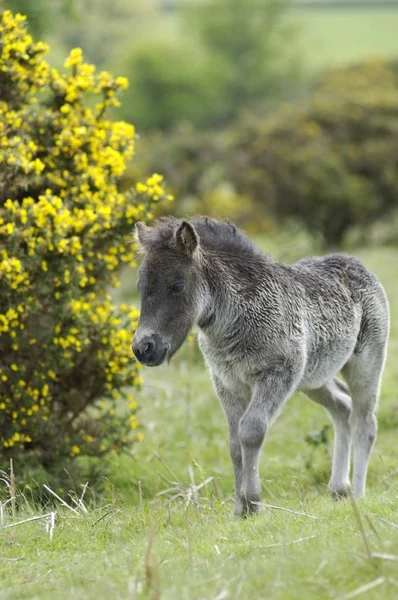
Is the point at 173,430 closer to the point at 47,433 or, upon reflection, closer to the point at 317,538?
the point at 47,433

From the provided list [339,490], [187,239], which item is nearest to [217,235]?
[187,239]

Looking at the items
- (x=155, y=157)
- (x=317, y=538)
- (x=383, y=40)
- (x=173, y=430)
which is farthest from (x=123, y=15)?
(x=317, y=538)

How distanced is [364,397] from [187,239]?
9.15 feet

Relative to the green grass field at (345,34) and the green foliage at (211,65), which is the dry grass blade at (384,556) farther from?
the green grass field at (345,34)

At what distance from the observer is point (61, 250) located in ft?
28.6

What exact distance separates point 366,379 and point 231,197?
2294 cm

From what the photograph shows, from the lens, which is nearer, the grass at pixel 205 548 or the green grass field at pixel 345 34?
the grass at pixel 205 548

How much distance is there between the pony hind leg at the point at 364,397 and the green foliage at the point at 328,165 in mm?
21181

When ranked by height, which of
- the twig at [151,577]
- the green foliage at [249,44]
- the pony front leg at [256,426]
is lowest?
the twig at [151,577]

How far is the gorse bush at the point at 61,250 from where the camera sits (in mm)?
8828

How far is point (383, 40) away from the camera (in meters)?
90.6

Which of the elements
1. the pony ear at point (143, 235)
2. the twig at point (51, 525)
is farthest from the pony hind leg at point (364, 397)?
the twig at point (51, 525)

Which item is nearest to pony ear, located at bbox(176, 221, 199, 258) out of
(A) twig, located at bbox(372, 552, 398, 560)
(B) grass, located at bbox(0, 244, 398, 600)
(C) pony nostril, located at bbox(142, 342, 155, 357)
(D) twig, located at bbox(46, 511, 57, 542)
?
(C) pony nostril, located at bbox(142, 342, 155, 357)

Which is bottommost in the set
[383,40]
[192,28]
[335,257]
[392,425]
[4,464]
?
[4,464]
